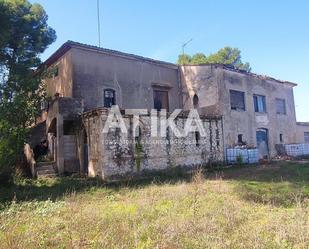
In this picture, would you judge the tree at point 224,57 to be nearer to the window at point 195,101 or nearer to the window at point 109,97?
the window at point 195,101

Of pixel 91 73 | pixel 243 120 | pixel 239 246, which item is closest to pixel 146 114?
pixel 91 73

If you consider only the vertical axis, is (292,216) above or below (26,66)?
below

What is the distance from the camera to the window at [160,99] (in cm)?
2102

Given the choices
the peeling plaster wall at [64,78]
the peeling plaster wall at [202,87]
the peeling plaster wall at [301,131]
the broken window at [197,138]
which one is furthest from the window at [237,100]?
the peeling plaster wall at [64,78]

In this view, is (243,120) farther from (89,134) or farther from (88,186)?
(88,186)

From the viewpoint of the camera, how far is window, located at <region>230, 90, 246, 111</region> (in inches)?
829

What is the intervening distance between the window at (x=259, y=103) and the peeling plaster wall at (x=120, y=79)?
5.44 m

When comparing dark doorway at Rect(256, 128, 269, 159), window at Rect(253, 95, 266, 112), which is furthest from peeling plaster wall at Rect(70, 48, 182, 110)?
dark doorway at Rect(256, 128, 269, 159)

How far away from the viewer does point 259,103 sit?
2328cm

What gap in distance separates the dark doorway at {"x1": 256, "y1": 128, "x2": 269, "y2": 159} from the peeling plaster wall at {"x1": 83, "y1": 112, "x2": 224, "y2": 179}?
18.0 feet

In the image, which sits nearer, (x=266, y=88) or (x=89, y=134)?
(x=89, y=134)

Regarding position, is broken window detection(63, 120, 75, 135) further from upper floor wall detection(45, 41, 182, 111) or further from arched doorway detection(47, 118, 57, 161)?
upper floor wall detection(45, 41, 182, 111)

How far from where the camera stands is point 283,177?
42.9ft

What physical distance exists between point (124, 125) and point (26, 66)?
6.93 m
